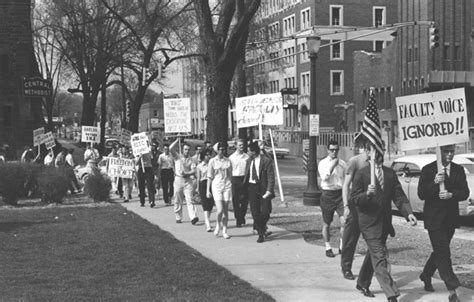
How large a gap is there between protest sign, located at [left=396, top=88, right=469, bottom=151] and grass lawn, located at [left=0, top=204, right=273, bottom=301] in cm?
251

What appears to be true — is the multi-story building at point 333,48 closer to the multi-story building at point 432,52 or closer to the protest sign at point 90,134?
the multi-story building at point 432,52

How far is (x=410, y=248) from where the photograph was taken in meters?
11.8

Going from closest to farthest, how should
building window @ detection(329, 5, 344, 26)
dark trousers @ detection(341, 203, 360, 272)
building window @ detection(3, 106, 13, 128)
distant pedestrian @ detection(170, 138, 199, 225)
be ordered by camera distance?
dark trousers @ detection(341, 203, 360, 272)
distant pedestrian @ detection(170, 138, 199, 225)
building window @ detection(3, 106, 13, 128)
building window @ detection(329, 5, 344, 26)

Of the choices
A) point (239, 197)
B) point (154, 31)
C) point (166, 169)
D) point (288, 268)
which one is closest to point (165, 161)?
point (166, 169)

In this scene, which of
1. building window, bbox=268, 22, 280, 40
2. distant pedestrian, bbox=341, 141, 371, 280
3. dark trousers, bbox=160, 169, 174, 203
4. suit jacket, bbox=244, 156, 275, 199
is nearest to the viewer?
distant pedestrian, bbox=341, 141, 371, 280

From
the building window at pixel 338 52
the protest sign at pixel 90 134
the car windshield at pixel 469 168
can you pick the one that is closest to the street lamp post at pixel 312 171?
the car windshield at pixel 469 168

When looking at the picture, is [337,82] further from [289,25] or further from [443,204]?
[443,204]

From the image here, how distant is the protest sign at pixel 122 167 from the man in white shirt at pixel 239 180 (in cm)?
748

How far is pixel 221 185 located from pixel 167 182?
6.97 m

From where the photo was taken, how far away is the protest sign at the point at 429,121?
26.3 feet

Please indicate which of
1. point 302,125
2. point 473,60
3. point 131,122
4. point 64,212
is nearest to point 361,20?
point 302,125

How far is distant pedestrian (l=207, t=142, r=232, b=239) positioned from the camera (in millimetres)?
12922

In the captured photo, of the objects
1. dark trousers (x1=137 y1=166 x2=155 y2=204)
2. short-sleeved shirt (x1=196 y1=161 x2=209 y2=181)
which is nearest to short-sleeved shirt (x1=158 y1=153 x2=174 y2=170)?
dark trousers (x1=137 y1=166 x2=155 y2=204)

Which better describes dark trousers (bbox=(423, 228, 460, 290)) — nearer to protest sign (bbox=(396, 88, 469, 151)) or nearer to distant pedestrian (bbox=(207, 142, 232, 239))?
protest sign (bbox=(396, 88, 469, 151))
